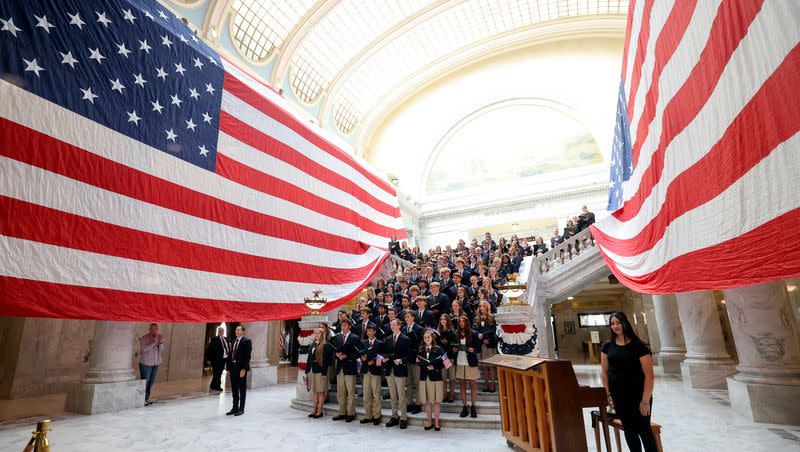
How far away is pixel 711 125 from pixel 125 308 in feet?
22.5

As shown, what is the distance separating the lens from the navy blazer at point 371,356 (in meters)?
5.72

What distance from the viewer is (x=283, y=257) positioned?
7.81 meters

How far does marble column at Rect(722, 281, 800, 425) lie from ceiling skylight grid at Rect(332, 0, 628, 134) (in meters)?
18.8

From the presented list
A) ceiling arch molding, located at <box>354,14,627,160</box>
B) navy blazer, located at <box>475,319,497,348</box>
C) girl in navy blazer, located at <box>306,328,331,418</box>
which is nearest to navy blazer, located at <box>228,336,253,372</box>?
girl in navy blazer, located at <box>306,328,331,418</box>

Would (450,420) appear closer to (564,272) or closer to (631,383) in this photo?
(631,383)

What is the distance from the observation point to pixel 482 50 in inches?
899

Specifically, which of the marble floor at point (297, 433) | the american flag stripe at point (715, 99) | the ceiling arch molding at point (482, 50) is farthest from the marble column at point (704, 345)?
the ceiling arch molding at point (482, 50)

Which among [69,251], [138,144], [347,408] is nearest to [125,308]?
[69,251]

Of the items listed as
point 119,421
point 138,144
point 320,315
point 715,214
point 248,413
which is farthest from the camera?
point 320,315

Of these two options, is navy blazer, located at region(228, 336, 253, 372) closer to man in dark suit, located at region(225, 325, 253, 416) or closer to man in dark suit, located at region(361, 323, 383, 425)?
man in dark suit, located at region(225, 325, 253, 416)

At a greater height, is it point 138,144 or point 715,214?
point 138,144

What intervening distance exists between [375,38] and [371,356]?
19.3 meters

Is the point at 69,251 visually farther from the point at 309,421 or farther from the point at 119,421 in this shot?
the point at 309,421

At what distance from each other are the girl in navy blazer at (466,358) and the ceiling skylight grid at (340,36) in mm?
16216
